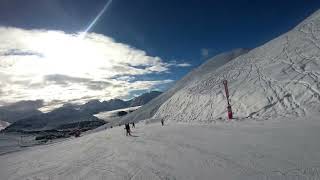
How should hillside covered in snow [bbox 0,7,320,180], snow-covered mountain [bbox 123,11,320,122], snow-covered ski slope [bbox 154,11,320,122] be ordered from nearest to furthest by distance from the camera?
1. hillside covered in snow [bbox 0,7,320,180]
2. snow-covered ski slope [bbox 154,11,320,122]
3. snow-covered mountain [bbox 123,11,320,122]

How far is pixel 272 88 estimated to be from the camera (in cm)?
3309

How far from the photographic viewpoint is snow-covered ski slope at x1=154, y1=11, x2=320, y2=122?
27.2 m

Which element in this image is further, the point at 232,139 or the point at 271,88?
the point at 271,88

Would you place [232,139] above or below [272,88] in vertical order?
below

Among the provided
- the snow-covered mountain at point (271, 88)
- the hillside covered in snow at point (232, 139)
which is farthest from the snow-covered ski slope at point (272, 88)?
the hillside covered in snow at point (232, 139)

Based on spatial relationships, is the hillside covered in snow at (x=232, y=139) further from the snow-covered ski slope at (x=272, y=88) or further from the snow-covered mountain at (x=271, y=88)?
the snow-covered ski slope at (x=272, y=88)

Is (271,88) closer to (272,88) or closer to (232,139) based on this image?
(272,88)

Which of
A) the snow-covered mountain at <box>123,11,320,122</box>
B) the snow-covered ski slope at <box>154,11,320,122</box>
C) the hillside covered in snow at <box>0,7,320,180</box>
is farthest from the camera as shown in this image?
the snow-covered mountain at <box>123,11,320,122</box>

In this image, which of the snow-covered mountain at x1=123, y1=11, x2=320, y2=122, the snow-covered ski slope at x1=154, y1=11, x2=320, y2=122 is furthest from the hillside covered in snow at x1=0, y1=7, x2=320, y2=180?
the snow-covered ski slope at x1=154, y1=11, x2=320, y2=122

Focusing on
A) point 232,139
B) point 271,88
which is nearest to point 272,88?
point 271,88

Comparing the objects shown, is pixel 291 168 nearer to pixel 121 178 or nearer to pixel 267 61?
pixel 121 178

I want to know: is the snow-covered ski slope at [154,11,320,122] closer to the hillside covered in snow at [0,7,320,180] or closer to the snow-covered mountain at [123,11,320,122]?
the snow-covered mountain at [123,11,320,122]

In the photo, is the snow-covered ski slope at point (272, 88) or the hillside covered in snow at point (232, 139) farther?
the snow-covered ski slope at point (272, 88)

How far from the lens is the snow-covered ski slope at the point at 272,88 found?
27188 mm
